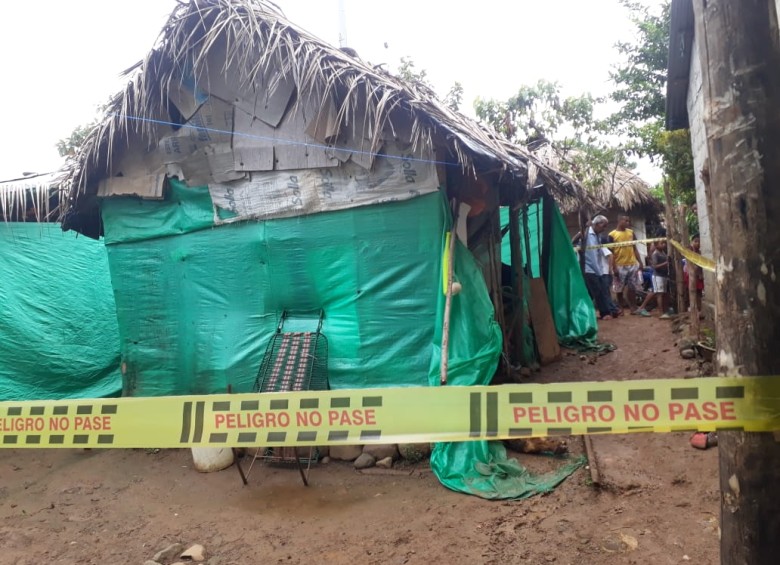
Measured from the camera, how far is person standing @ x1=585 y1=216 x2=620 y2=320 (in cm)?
939

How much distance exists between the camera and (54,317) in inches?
252

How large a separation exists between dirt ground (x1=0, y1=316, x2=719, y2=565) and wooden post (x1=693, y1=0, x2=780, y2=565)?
1532mm

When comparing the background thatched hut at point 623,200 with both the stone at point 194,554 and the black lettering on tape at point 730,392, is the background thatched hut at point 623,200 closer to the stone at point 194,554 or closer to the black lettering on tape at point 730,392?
the stone at point 194,554

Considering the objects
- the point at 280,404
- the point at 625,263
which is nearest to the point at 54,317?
the point at 280,404

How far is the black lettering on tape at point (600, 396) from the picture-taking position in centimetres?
203

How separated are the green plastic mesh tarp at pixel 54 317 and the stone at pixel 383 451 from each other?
3.77 meters

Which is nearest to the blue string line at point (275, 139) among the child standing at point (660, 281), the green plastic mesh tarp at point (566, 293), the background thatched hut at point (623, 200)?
the green plastic mesh tarp at point (566, 293)

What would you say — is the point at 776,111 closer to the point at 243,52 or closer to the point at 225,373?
the point at 243,52

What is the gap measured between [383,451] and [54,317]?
4500 mm

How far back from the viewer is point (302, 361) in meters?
4.86

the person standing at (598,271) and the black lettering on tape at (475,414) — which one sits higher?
the person standing at (598,271)

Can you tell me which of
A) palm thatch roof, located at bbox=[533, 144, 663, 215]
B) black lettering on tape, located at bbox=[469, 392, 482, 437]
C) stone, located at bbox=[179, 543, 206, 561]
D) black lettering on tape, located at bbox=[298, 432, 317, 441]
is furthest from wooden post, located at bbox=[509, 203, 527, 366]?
palm thatch roof, located at bbox=[533, 144, 663, 215]

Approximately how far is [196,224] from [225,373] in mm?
1570

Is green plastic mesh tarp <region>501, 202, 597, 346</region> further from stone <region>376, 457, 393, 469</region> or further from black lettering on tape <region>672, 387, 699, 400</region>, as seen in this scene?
black lettering on tape <region>672, 387, 699, 400</region>
